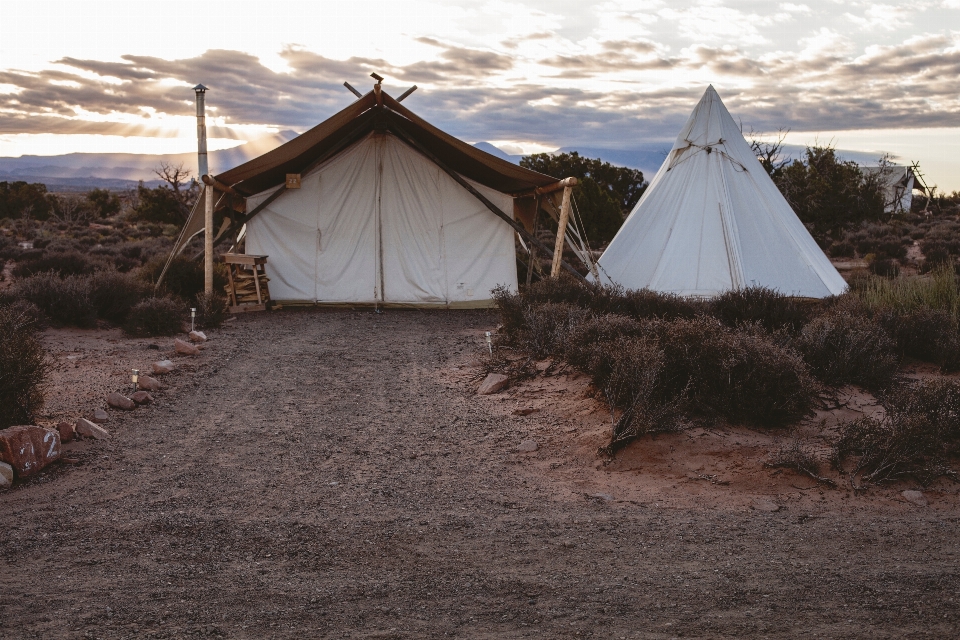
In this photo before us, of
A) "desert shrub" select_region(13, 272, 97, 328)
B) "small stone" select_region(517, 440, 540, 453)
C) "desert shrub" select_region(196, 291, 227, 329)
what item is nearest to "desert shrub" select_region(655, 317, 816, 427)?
"small stone" select_region(517, 440, 540, 453)

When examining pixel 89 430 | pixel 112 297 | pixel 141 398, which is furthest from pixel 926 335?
pixel 112 297

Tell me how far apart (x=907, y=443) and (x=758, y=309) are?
465cm

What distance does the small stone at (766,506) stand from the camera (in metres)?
4.52

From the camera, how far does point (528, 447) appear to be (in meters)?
5.70

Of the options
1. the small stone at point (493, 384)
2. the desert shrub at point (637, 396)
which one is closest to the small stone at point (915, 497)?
the desert shrub at point (637, 396)

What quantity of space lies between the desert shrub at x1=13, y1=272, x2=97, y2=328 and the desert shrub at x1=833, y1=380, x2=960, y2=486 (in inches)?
366

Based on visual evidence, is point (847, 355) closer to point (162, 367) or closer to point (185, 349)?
point (162, 367)

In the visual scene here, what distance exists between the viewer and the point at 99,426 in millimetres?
6023

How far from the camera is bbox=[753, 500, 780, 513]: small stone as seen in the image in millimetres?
4523

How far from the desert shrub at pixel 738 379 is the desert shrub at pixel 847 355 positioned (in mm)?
920

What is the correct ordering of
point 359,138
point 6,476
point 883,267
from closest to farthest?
1. point 6,476
2. point 359,138
3. point 883,267

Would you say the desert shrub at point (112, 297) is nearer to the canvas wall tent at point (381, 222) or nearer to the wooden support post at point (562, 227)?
the canvas wall tent at point (381, 222)

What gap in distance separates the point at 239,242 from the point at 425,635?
39.5 feet

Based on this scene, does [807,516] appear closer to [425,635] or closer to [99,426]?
[425,635]
